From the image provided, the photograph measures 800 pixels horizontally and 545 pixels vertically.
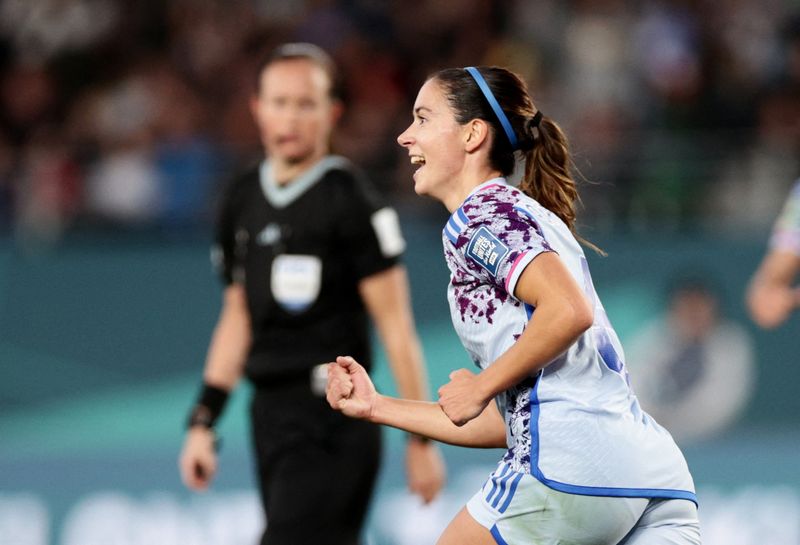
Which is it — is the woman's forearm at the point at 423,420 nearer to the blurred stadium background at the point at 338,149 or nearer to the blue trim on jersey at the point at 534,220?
the blue trim on jersey at the point at 534,220

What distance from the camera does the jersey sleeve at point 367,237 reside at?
201 inches

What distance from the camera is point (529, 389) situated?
346 centimetres

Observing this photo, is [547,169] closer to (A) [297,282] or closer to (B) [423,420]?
(B) [423,420]

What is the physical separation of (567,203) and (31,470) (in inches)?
180

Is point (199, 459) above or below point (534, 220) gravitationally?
below

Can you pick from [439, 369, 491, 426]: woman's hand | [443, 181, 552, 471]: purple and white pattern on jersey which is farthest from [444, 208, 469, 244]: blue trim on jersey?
[439, 369, 491, 426]: woman's hand

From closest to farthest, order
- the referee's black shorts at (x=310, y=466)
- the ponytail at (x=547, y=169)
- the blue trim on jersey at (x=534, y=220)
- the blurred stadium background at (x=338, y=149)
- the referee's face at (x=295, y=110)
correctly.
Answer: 1. the blue trim on jersey at (x=534, y=220)
2. the ponytail at (x=547, y=169)
3. the referee's black shorts at (x=310, y=466)
4. the referee's face at (x=295, y=110)
5. the blurred stadium background at (x=338, y=149)

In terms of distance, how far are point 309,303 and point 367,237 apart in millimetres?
320

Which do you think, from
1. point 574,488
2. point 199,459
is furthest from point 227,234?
point 574,488

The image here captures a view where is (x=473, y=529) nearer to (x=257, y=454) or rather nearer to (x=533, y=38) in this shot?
(x=257, y=454)

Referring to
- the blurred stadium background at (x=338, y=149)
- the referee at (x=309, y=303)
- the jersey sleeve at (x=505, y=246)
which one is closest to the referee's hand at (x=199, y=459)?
the referee at (x=309, y=303)

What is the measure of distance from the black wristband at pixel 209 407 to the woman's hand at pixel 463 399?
2.15 meters

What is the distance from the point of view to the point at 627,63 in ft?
37.7

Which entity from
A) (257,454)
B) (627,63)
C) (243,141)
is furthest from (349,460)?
(627,63)
